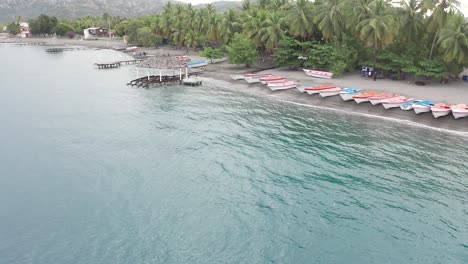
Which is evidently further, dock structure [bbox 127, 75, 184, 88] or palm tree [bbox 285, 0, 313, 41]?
palm tree [bbox 285, 0, 313, 41]

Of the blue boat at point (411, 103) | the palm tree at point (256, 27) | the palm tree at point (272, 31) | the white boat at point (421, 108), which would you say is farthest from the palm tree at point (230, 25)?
the white boat at point (421, 108)

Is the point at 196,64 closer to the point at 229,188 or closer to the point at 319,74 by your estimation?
the point at 319,74

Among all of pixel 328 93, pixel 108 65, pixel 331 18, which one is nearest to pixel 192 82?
pixel 328 93

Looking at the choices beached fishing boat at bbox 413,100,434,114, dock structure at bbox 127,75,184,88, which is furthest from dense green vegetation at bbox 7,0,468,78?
dock structure at bbox 127,75,184,88

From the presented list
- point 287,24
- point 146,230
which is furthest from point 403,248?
point 287,24

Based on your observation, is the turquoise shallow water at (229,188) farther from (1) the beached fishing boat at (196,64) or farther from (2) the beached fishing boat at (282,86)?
(1) the beached fishing boat at (196,64)

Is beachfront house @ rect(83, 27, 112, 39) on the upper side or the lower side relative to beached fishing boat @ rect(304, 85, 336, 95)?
upper

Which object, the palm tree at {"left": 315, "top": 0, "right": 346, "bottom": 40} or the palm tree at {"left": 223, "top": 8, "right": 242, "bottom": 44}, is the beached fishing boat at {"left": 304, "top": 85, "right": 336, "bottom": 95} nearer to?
the palm tree at {"left": 315, "top": 0, "right": 346, "bottom": 40}
